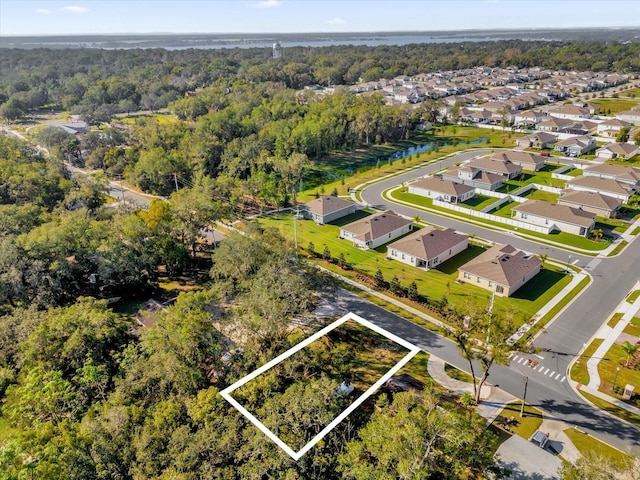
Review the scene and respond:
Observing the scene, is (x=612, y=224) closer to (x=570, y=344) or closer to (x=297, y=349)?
(x=570, y=344)

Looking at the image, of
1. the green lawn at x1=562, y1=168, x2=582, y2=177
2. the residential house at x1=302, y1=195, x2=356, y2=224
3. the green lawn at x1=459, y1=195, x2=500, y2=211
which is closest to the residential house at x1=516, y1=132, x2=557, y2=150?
the green lawn at x1=562, y1=168, x2=582, y2=177

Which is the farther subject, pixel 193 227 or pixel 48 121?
pixel 48 121

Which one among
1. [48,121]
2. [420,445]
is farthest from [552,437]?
[48,121]

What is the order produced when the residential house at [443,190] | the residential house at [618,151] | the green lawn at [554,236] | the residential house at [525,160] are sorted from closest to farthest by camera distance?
1. the green lawn at [554,236]
2. the residential house at [443,190]
3. the residential house at [525,160]
4. the residential house at [618,151]

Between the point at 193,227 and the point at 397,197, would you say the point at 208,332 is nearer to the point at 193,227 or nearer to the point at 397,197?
the point at 193,227

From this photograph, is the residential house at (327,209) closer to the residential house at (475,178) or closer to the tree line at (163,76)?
the residential house at (475,178)

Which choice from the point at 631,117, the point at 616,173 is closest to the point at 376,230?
the point at 616,173

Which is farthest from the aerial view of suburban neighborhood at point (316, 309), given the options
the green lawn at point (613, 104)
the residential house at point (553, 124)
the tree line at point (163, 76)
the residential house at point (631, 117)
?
the tree line at point (163, 76)
